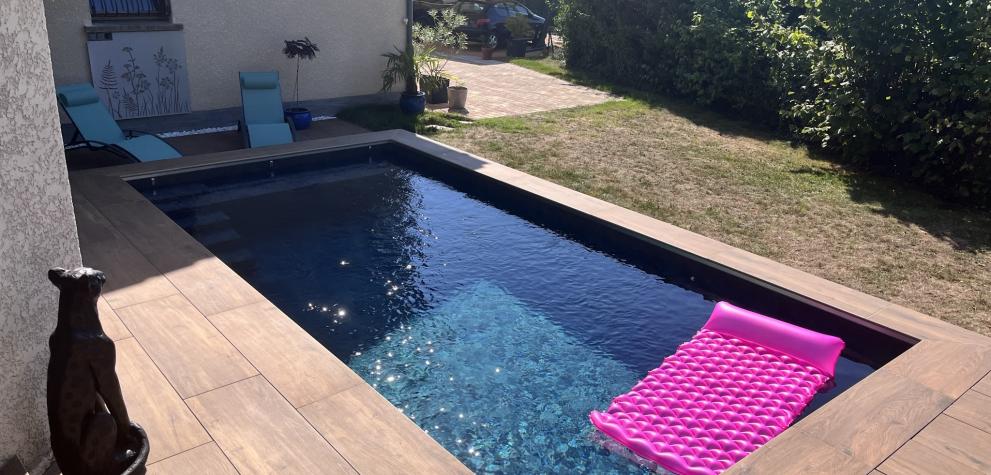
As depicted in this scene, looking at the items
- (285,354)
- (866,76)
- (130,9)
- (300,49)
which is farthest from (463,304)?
(866,76)

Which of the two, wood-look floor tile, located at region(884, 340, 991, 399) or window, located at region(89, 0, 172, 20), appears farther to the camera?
window, located at region(89, 0, 172, 20)

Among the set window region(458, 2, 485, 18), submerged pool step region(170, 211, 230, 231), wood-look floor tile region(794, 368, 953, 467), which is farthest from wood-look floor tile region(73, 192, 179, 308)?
window region(458, 2, 485, 18)

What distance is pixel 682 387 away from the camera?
192 inches

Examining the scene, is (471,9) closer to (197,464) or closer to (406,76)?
(406,76)

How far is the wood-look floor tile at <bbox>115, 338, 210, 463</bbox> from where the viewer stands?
339 centimetres

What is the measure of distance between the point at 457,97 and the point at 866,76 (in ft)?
22.0

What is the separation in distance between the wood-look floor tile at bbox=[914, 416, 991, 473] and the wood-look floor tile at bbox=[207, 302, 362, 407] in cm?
330

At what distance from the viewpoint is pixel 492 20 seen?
21375 mm

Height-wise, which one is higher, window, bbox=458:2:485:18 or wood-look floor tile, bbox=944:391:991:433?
window, bbox=458:2:485:18

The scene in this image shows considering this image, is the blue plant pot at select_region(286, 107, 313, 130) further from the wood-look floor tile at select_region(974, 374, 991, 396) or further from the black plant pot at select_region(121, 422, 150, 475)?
the wood-look floor tile at select_region(974, 374, 991, 396)

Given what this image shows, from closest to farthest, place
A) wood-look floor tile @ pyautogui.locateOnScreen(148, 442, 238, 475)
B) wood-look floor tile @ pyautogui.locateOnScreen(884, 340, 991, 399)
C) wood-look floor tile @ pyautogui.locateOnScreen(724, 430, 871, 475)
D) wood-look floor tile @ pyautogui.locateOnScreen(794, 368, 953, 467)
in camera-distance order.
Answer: wood-look floor tile @ pyautogui.locateOnScreen(148, 442, 238, 475) < wood-look floor tile @ pyautogui.locateOnScreen(724, 430, 871, 475) < wood-look floor tile @ pyautogui.locateOnScreen(794, 368, 953, 467) < wood-look floor tile @ pyautogui.locateOnScreen(884, 340, 991, 399)

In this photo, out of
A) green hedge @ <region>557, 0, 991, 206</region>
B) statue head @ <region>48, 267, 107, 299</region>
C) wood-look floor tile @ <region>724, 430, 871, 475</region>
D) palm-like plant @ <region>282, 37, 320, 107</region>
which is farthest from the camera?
palm-like plant @ <region>282, 37, 320, 107</region>

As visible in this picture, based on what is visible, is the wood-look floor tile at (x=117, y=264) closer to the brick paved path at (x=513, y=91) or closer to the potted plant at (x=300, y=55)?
the potted plant at (x=300, y=55)

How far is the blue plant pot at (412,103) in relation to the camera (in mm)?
11914
